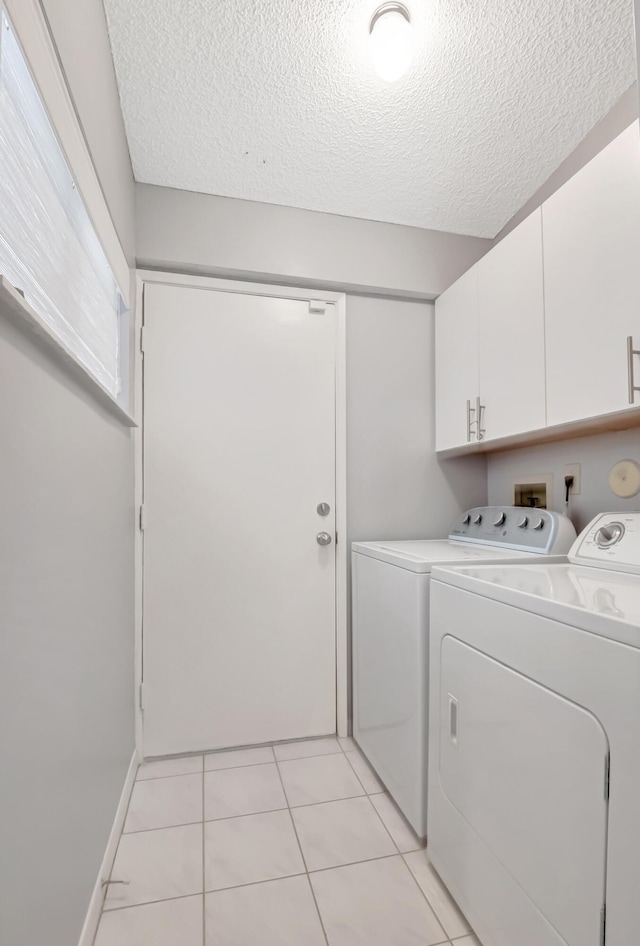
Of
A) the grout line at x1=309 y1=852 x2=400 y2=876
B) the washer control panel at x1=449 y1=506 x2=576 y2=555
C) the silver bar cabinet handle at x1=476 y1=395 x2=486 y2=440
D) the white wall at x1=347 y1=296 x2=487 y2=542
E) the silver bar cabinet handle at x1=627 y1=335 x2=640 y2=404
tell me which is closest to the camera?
the silver bar cabinet handle at x1=627 y1=335 x2=640 y2=404

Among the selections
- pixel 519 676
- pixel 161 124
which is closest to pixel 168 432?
pixel 161 124

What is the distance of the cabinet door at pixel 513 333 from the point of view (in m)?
1.53

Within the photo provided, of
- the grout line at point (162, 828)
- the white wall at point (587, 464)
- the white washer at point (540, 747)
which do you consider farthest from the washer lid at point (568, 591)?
the grout line at point (162, 828)

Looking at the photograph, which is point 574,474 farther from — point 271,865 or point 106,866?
point 106,866

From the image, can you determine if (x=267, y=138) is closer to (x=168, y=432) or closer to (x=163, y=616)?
(x=168, y=432)

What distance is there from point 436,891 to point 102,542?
137cm

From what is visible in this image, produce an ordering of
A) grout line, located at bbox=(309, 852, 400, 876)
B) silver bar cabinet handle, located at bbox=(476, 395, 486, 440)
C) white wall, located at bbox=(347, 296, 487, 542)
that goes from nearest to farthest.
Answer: grout line, located at bbox=(309, 852, 400, 876)
silver bar cabinet handle, located at bbox=(476, 395, 486, 440)
white wall, located at bbox=(347, 296, 487, 542)

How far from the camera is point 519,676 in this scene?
0.97 m

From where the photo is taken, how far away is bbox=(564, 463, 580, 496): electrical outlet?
1733 mm

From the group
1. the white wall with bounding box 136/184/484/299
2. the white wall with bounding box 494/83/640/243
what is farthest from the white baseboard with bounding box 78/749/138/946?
the white wall with bounding box 494/83/640/243

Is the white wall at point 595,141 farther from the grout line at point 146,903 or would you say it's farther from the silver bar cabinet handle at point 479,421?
the grout line at point 146,903

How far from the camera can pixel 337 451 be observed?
2.13m

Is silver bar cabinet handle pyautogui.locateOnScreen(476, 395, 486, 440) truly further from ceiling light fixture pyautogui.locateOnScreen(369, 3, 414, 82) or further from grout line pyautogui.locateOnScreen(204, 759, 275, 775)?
grout line pyautogui.locateOnScreen(204, 759, 275, 775)

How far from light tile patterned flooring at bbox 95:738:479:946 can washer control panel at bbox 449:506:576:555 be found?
3.46 feet
